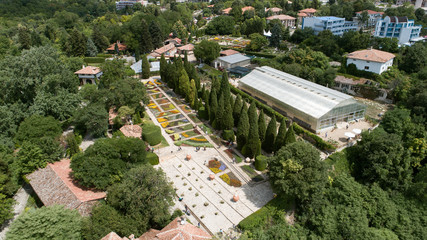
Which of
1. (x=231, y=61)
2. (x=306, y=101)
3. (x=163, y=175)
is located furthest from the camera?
(x=231, y=61)

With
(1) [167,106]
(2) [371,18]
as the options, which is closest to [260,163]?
(1) [167,106]

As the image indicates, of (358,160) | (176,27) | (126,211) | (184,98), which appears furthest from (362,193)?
(176,27)

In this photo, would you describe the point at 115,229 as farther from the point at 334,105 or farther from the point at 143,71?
the point at 143,71

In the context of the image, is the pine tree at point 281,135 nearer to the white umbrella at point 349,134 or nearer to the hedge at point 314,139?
the hedge at point 314,139

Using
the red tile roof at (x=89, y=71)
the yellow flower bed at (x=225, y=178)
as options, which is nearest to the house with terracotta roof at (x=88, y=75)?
the red tile roof at (x=89, y=71)

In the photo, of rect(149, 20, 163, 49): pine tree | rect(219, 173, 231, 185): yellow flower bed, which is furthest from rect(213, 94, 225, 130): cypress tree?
rect(149, 20, 163, 49): pine tree

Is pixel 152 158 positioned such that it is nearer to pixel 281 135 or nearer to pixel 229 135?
pixel 229 135
